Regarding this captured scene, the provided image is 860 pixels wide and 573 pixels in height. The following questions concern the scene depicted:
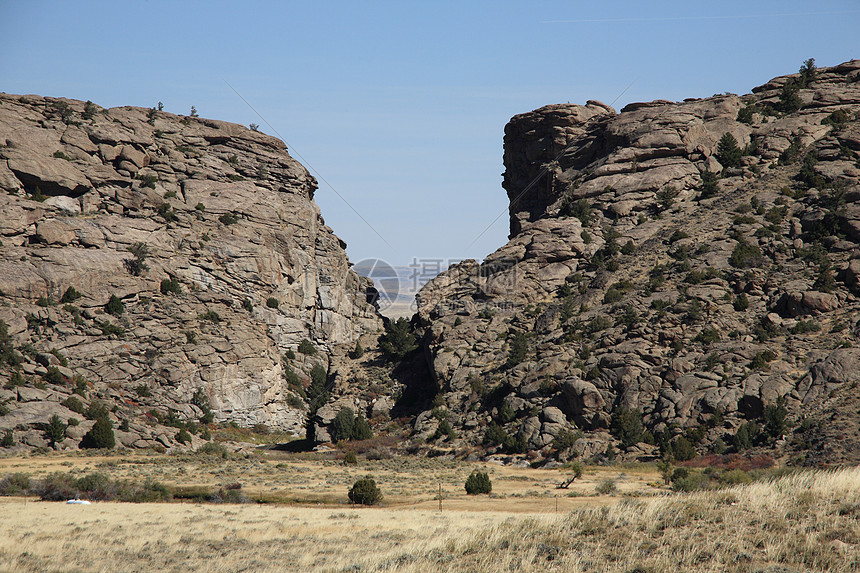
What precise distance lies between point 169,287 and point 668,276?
5170 centimetres

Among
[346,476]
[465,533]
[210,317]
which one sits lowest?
[346,476]

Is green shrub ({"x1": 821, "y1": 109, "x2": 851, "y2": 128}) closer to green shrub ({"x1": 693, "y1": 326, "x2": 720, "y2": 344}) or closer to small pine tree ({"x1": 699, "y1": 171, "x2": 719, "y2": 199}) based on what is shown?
small pine tree ({"x1": 699, "y1": 171, "x2": 719, "y2": 199})

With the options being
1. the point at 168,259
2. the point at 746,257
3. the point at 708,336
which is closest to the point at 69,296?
the point at 168,259

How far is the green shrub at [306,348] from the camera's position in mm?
91938

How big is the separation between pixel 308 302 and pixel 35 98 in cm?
4108

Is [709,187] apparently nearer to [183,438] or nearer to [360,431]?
[360,431]

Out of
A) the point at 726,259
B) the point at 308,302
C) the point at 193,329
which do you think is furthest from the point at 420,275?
the point at 726,259

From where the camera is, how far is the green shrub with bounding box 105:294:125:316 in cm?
7400

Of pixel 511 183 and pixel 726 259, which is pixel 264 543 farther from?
pixel 511 183

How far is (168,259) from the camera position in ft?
269

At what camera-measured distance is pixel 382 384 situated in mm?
80125

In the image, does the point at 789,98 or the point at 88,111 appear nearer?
the point at 789,98

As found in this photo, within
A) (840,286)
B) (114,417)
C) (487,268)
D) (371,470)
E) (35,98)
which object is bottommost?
(371,470)

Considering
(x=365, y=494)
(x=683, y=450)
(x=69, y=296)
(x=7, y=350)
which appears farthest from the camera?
(x=69, y=296)
